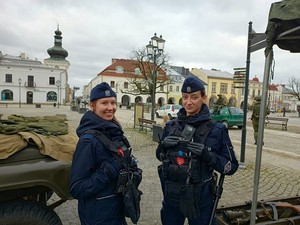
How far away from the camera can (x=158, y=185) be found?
219 inches

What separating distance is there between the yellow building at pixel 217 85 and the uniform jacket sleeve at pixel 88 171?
69.7 metres

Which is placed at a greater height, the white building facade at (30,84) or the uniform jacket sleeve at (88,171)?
the white building facade at (30,84)

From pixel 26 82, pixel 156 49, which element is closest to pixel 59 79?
pixel 26 82

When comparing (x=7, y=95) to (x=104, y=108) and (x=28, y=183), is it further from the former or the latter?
(x=104, y=108)

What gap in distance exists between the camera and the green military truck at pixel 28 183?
7.18 ft

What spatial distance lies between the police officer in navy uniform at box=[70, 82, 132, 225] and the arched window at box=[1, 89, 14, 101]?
65.6 m

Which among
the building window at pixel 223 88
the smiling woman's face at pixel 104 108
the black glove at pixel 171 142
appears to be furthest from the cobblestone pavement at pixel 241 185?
the building window at pixel 223 88

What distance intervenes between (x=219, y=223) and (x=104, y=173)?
1.68m

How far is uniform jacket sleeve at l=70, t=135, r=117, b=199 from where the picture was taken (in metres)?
2.05

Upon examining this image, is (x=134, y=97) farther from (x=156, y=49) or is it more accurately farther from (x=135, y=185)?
(x=135, y=185)

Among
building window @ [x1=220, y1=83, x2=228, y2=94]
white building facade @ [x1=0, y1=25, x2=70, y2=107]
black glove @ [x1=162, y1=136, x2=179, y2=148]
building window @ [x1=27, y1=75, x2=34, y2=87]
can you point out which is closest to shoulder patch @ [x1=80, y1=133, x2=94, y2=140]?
black glove @ [x1=162, y1=136, x2=179, y2=148]

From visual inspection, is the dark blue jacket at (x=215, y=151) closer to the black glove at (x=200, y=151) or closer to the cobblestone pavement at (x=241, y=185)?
the black glove at (x=200, y=151)

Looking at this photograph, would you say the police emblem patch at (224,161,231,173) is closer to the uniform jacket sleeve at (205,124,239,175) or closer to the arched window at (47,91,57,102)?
the uniform jacket sleeve at (205,124,239,175)

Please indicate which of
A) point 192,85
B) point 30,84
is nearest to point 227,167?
point 192,85
